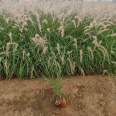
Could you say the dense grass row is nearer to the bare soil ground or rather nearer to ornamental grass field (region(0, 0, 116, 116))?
ornamental grass field (region(0, 0, 116, 116))

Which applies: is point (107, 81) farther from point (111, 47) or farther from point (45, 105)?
point (45, 105)

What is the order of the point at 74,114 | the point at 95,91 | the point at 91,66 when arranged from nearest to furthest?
the point at 74,114, the point at 95,91, the point at 91,66

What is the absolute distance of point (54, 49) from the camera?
564 centimetres

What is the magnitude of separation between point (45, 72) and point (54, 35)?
60 cm

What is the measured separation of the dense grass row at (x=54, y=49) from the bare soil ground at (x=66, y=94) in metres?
0.20

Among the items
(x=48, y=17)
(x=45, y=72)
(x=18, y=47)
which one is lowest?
(x=45, y=72)

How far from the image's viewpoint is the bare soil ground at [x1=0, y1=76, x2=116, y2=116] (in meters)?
4.90

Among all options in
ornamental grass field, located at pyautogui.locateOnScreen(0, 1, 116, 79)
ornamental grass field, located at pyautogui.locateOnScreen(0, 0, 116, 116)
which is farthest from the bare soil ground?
ornamental grass field, located at pyautogui.locateOnScreen(0, 1, 116, 79)

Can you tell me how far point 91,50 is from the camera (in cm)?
550

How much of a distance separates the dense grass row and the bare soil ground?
0.20m

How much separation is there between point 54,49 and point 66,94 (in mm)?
805

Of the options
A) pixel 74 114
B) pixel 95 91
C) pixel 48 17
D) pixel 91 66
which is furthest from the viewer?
pixel 48 17

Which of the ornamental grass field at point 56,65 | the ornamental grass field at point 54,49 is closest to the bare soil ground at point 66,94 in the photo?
the ornamental grass field at point 56,65

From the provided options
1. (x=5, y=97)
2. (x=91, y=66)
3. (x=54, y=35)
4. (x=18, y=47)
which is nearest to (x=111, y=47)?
(x=91, y=66)
